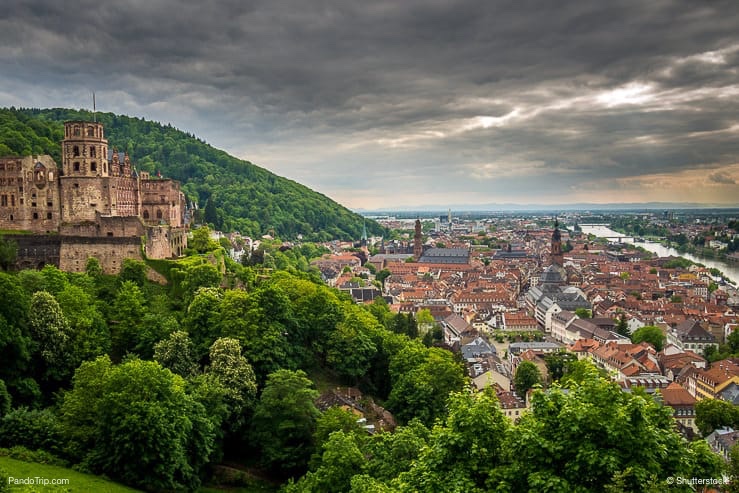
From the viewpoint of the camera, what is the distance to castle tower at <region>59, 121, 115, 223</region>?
53.0 meters

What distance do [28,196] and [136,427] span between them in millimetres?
35688

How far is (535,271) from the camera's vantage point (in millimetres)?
163125

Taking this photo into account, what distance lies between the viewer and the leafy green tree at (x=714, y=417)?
49.4 meters

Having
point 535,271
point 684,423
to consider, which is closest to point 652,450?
point 684,423

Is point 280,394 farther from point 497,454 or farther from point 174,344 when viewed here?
point 497,454

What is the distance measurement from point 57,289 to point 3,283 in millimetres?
7944

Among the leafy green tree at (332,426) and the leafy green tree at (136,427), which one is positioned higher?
the leafy green tree at (136,427)

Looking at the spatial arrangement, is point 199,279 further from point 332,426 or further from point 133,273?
point 332,426

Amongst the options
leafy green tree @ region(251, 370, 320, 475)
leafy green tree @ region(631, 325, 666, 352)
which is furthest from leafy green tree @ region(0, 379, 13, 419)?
leafy green tree @ region(631, 325, 666, 352)

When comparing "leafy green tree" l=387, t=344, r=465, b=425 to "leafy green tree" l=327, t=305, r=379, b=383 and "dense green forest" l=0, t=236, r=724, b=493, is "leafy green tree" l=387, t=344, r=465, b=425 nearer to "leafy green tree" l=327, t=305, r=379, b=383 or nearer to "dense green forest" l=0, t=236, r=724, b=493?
"dense green forest" l=0, t=236, r=724, b=493

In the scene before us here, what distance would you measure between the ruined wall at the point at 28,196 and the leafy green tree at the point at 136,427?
29.2m

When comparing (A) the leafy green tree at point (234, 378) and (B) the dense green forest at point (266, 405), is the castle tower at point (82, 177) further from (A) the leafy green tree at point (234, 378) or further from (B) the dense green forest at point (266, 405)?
(A) the leafy green tree at point (234, 378)

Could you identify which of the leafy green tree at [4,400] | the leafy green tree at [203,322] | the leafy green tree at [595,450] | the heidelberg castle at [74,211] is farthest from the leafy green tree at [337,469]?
the heidelberg castle at [74,211]

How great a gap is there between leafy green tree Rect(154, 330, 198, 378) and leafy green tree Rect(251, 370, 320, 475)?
Answer: 199 inches
